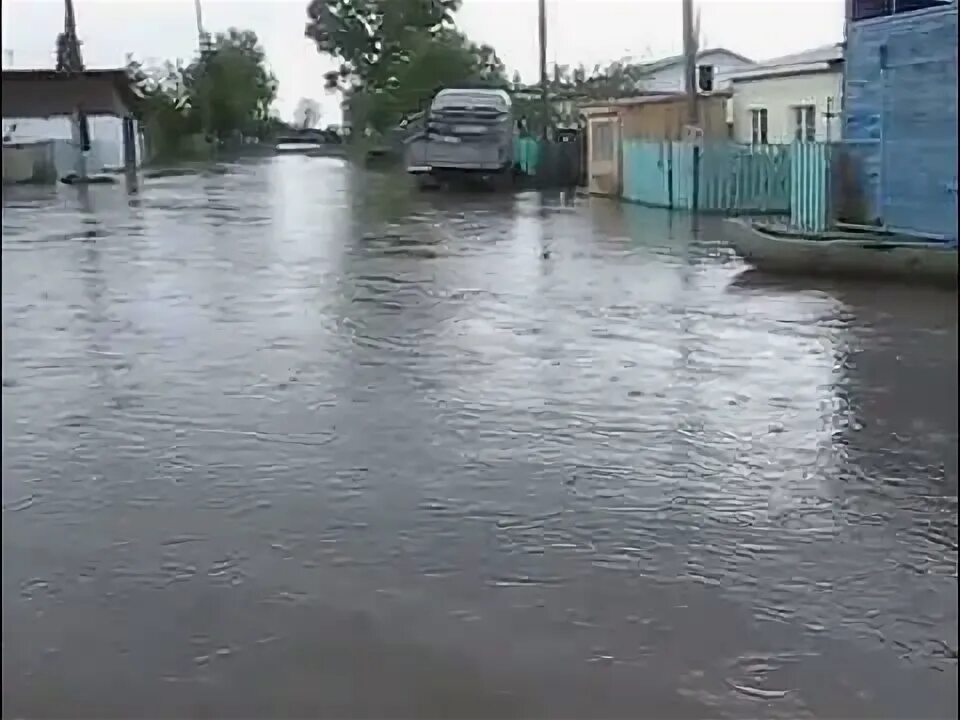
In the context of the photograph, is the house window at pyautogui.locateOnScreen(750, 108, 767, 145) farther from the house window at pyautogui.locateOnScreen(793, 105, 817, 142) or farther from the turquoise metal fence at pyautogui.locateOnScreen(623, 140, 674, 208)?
the turquoise metal fence at pyautogui.locateOnScreen(623, 140, 674, 208)

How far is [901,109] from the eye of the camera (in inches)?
555

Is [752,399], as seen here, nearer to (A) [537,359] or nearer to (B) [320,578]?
(A) [537,359]

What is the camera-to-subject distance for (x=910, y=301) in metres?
10.3

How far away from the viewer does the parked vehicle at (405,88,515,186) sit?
29.0 meters

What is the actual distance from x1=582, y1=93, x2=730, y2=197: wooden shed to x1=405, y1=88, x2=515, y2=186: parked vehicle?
8.36ft

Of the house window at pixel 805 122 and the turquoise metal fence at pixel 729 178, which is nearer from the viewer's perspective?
the turquoise metal fence at pixel 729 178

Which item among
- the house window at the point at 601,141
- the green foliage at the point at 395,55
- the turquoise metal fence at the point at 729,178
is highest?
the green foliage at the point at 395,55

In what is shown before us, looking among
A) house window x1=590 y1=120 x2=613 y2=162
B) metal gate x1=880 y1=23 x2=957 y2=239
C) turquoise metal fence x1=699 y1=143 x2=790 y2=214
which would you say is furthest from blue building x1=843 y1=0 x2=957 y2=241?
house window x1=590 y1=120 x2=613 y2=162

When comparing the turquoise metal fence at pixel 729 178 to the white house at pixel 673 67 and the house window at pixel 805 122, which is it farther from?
the white house at pixel 673 67

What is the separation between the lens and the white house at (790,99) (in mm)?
21734

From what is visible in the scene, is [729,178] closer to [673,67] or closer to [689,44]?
[689,44]

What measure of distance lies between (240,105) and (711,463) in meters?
28.7

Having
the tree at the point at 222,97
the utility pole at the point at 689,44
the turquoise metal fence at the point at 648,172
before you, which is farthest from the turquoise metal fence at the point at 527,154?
the utility pole at the point at 689,44

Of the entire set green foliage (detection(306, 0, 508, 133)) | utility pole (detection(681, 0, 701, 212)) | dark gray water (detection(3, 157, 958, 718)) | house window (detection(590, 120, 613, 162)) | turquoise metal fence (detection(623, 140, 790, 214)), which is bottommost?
dark gray water (detection(3, 157, 958, 718))
